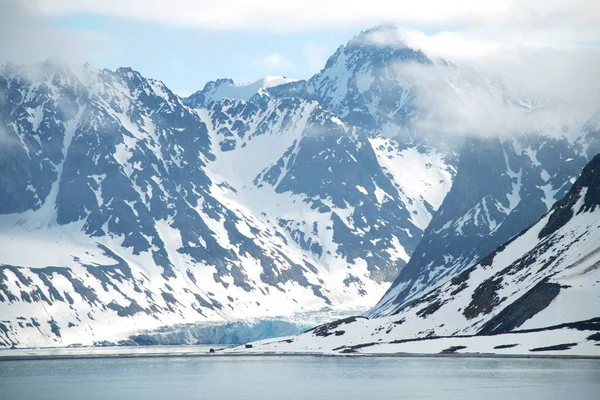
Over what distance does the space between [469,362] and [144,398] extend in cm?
7291

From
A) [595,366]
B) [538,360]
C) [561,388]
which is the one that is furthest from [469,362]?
[561,388]

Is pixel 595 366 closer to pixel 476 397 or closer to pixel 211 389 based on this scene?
pixel 476 397

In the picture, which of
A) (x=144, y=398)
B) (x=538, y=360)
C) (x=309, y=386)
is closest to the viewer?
(x=144, y=398)

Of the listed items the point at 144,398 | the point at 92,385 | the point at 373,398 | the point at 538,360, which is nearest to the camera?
the point at 373,398

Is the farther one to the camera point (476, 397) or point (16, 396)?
point (16, 396)

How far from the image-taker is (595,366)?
166 meters

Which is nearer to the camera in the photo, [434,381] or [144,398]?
[144,398]

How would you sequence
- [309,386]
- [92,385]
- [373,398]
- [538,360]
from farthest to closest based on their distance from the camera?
[538,360]
[92,385]
[309,386]
[373,398]

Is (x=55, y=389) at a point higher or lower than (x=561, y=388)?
lower

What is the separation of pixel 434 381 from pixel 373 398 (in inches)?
1020

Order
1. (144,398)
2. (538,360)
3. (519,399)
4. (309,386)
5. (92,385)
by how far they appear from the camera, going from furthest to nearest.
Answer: (538,360) < (92,385) < (309,386) < (144,398) < (519,399)

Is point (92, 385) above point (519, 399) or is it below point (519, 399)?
below

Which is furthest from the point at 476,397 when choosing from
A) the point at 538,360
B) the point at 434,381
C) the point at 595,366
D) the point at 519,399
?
the point at 538,360

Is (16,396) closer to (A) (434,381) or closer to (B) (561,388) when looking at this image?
(A) (434,381)
